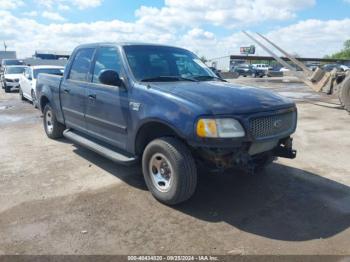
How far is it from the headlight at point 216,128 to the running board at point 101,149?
1.30 metres

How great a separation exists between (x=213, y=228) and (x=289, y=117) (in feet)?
5.82

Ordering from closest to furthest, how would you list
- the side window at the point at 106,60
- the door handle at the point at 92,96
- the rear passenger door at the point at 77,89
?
1. the side window at the point at 106,60
2. the door handle at the point at 92,96
3. the rear passenger door at the point at 77,89

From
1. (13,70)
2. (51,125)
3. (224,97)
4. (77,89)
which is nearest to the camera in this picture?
(224,97)

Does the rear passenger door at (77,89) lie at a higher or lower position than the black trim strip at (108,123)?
higher

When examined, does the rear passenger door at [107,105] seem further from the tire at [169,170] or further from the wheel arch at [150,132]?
the tire at [169,170]

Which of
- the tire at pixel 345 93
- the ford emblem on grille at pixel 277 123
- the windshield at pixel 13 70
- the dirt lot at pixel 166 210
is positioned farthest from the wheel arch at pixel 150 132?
the windshield at pixel 13 70

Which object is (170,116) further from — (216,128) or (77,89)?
(77,89)

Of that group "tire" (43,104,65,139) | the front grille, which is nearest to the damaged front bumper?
the front grille

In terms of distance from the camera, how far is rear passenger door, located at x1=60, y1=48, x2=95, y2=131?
5719 millimetres

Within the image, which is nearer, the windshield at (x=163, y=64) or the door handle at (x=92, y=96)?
the windshield at (x=163, y=64)

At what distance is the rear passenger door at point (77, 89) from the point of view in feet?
18.8

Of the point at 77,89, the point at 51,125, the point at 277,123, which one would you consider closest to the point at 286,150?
the point at 277,123

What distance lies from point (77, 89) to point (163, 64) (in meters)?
1.65

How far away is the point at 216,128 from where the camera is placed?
3.74 meters
